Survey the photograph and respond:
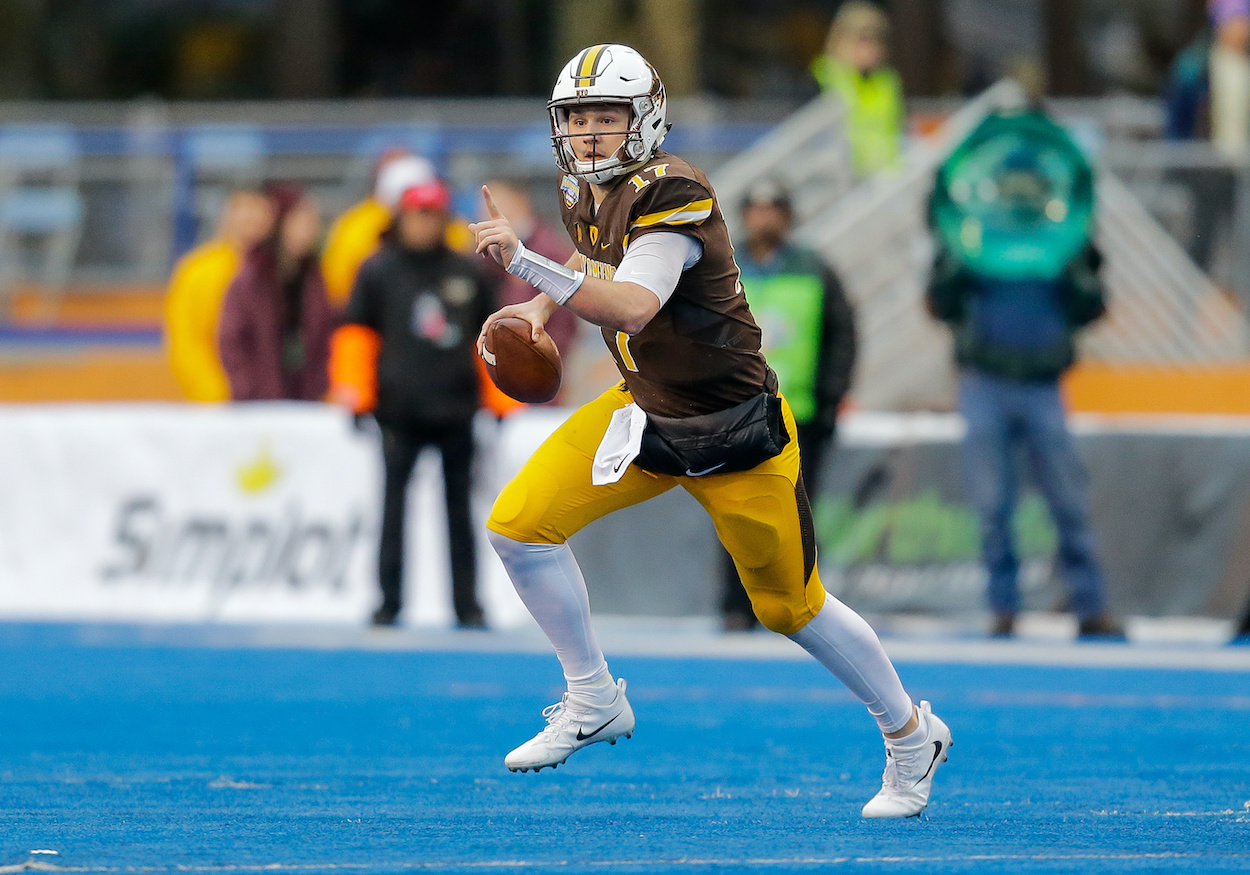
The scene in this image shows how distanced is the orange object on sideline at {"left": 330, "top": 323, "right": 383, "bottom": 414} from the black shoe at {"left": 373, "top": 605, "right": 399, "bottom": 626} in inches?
42.9

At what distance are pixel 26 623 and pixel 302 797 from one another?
6.40m

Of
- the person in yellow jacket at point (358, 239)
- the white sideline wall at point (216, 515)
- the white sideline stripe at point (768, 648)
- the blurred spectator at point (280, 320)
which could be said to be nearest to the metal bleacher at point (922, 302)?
the person in yellow jacket at point (358, 239)

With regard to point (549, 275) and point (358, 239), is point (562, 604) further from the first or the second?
point (358, 239)

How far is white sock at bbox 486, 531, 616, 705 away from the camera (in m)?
6.03

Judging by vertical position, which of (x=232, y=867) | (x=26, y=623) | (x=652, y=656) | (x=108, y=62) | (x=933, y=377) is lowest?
(x=232, y=867)

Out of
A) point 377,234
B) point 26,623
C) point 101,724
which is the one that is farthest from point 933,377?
point 101,724

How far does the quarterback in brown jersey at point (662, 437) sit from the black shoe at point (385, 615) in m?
5.23

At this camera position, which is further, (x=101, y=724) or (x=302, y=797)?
(x=101, y=724)

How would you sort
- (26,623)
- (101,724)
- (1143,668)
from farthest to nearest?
(26,623) → (1143,668) → (101,724)

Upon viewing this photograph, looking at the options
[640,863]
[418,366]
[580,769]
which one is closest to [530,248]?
[418,366]

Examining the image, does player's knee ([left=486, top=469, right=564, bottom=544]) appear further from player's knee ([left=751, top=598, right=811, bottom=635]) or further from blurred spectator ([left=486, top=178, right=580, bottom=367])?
blurred spectator ([left=486, top=178, right=580, bottom=367])

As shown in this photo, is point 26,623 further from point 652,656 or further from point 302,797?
point 302,797

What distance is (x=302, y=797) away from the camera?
241 inches

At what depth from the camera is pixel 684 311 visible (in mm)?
5758
